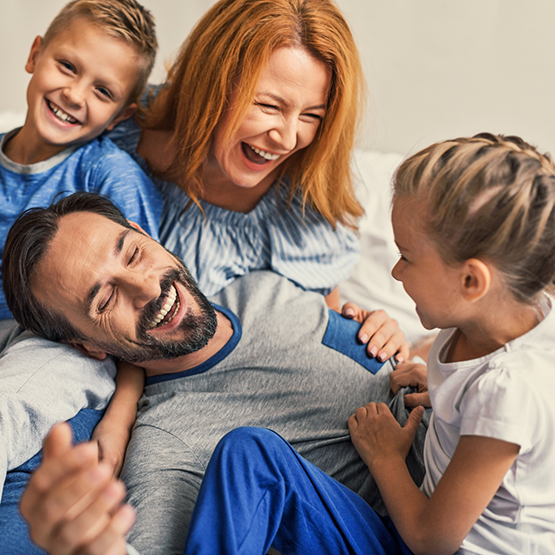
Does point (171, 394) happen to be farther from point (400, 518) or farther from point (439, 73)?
point (439, 73)

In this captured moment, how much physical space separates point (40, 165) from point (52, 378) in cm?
67

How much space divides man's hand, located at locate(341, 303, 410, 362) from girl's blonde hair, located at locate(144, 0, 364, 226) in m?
0.28

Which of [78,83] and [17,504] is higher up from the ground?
[78,83]

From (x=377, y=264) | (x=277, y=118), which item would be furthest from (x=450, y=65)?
(x=277, y=118)

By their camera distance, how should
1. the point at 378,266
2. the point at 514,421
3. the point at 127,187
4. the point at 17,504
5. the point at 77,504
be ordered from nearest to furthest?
the point at 77,504 < the point at 514,421 < the point at 17,504 < the point at 127,187 < the point at 378,266

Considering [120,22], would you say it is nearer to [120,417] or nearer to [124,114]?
[124,114]

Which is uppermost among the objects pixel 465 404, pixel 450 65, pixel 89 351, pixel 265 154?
pixel 450 65

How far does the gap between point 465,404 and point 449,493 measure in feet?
0.44

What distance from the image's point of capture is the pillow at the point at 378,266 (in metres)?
1.83

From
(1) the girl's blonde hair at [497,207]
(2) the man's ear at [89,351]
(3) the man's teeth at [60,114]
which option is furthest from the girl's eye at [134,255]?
(1) the girl's blonde hair at [497,207]

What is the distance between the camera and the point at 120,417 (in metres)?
1.26

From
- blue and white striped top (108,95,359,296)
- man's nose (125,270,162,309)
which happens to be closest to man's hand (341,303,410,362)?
blue and white striped top (108,95,359,296)

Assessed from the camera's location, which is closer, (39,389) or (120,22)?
(39,389)

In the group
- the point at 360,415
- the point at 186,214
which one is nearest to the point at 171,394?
the point at 360,415
